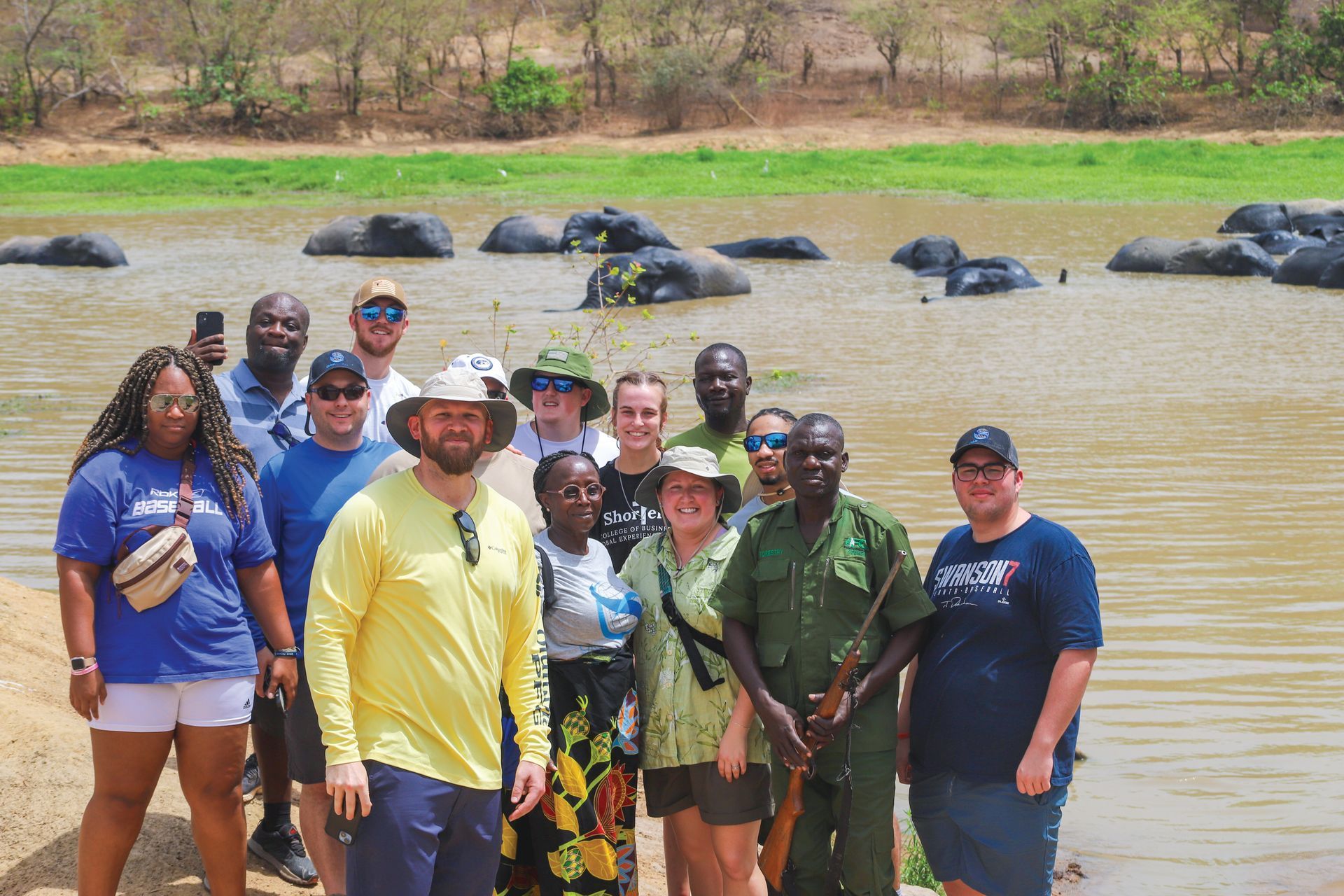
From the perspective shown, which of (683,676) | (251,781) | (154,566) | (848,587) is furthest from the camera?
(251,781)

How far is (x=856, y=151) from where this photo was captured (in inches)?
1657

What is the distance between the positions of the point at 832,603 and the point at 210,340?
2393 millimetres

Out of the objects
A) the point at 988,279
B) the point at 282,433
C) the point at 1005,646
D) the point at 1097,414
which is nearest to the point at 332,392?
the point at 282,433

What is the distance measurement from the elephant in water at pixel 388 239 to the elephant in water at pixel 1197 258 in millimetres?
11402

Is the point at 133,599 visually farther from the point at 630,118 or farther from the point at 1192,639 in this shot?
the point at 630,118

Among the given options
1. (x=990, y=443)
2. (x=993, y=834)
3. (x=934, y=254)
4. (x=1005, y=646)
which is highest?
(x=990, y=443)

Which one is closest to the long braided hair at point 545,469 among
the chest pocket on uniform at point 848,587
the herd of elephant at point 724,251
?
the chest pocket on uniform at point 848,587

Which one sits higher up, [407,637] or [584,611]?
[407,637]

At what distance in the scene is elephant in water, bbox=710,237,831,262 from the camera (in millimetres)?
24109

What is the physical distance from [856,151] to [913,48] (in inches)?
543

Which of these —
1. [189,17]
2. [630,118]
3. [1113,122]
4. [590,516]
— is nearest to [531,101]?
[630,118]

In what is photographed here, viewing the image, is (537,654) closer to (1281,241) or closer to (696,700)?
(696,700)

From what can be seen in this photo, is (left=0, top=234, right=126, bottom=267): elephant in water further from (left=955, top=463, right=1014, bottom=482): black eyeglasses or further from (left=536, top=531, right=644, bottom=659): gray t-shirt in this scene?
(left=955, top=463, right=1014, bottom=482): black eyeglasses

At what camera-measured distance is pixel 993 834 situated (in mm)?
3891
